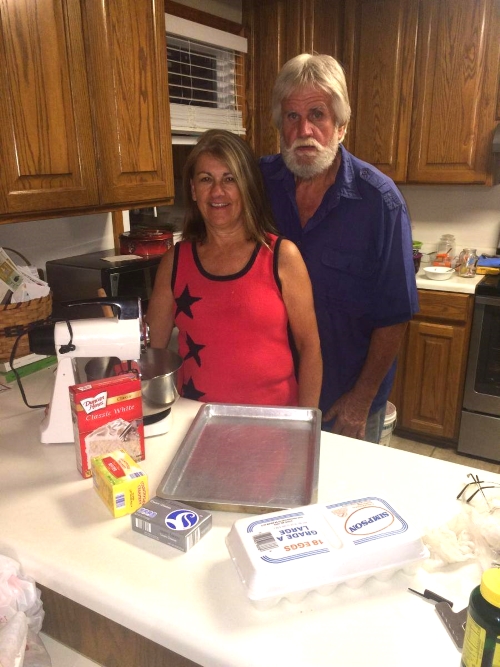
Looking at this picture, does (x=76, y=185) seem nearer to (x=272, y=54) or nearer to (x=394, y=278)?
(x=394, y=278)

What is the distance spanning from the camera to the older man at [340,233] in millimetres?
1594

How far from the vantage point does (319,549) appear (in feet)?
2.43

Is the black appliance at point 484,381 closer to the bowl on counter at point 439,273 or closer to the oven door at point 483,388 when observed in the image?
the oven door at point 483,388

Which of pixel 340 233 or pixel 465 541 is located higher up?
pixel 340 233

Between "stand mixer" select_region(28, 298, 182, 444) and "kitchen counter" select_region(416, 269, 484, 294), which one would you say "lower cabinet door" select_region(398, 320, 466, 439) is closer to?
"kitchen counter" select_region(416, 269, 484, 294)

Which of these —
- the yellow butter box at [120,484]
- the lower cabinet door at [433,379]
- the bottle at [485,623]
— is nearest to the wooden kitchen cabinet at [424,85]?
the lower cabinet door at [433,379]

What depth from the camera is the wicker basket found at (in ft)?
5.15

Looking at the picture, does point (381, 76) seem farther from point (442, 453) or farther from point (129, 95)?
point (442, 453)

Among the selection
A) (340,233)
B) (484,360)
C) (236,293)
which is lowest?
(484,360)

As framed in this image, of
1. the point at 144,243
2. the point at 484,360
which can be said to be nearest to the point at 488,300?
the point at 484,360

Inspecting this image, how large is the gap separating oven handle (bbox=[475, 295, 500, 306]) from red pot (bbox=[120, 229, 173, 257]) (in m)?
1.53

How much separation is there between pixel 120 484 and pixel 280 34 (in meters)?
2.66

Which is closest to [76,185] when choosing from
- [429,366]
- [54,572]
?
[54,572]

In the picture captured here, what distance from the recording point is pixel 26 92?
1.43 metres
